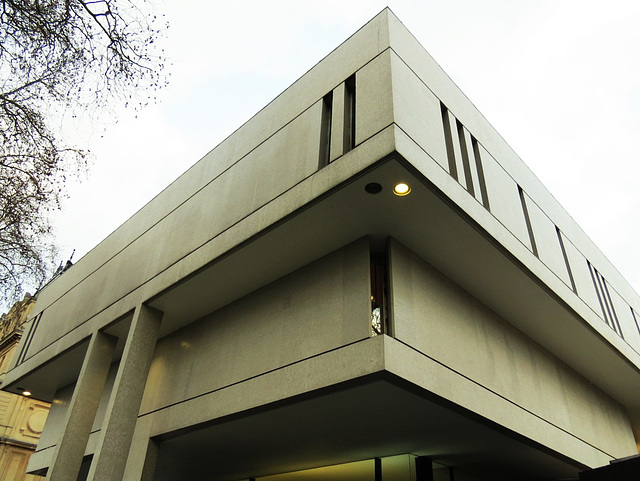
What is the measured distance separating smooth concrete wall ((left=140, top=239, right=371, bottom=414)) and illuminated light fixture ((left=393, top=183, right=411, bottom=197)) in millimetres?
1004

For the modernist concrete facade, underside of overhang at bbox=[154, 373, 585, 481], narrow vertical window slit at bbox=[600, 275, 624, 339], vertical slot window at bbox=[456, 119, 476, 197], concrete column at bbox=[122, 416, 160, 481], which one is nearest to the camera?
underside of overhang at bbox=[154, 373, 585, 481]

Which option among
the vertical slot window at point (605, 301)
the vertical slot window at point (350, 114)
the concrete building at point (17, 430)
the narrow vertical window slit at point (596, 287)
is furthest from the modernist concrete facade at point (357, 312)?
the concrete building at point (17, 430)

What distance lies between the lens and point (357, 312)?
6508 mm

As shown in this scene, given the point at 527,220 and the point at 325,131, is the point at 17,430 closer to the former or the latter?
the point at 325,131

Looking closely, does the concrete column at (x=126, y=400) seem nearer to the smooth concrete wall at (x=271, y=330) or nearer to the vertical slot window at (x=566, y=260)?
the smooth concrete wall at (x=271, y=330)

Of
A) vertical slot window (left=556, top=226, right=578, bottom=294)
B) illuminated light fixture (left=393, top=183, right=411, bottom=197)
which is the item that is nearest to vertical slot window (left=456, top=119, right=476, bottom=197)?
illuminated light fixture (left=393, top=183, right=411, bottom=197)

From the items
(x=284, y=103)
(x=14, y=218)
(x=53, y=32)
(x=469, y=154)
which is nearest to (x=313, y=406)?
(x=469, y=154)

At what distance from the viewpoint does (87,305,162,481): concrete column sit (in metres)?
7.89

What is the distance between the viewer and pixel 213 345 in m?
8.89

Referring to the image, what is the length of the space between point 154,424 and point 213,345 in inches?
72.1

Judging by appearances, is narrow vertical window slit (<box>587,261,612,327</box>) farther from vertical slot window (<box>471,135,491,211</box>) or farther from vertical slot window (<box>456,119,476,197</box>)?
vertical slot window (<box>456,119,476,197</box>)

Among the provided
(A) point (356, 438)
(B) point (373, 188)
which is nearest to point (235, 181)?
(B) point (373, 188)

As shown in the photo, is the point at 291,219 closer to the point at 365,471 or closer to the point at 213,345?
the point at 213,345

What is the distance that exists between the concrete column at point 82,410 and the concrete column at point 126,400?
5.35 feet
